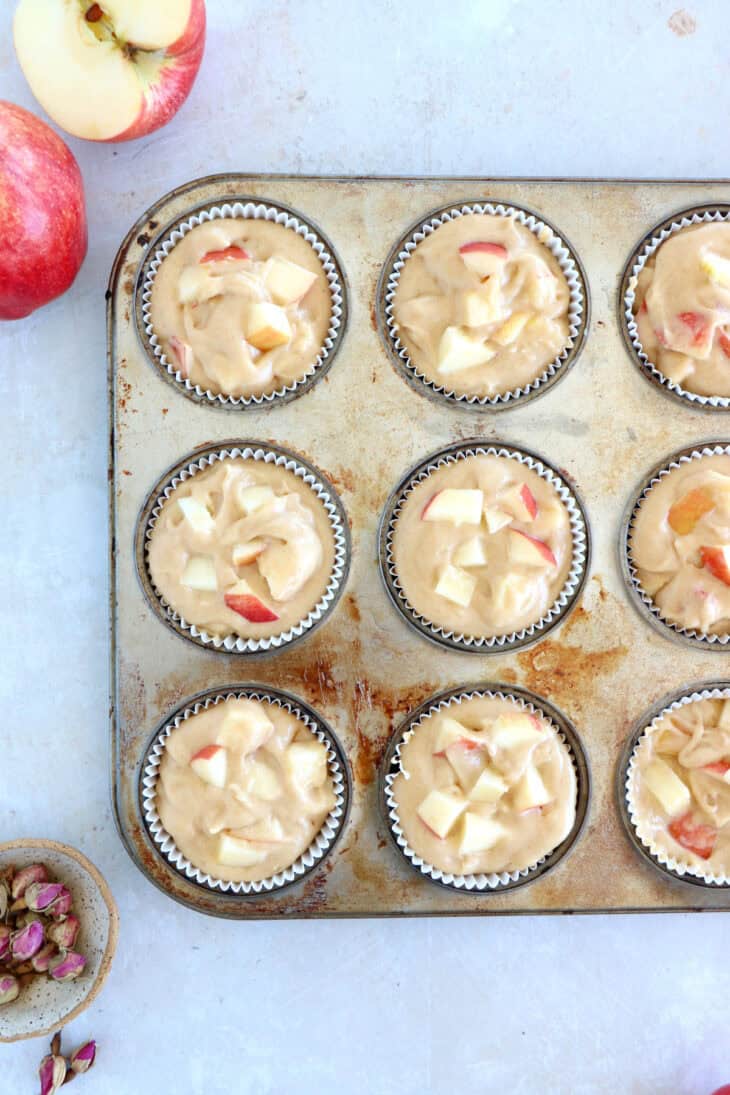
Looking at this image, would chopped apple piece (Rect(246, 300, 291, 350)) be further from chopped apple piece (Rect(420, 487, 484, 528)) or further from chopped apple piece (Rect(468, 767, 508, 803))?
chopped apple piece (Rect(468, 767, 508, 803))

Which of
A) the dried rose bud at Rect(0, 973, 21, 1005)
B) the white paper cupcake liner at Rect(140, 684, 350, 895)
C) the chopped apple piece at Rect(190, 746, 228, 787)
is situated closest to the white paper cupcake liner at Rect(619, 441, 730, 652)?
the white paper cupcake liner at Rect(140, 684, 350, 895)

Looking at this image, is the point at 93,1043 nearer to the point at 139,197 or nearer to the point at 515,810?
the point at 515,810

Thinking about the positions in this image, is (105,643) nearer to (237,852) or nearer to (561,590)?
(237,852)

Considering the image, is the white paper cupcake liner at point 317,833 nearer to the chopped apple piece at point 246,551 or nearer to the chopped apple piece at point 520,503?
the chopped apple piece at point 246,551

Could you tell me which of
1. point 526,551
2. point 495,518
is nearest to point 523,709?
point 526,551

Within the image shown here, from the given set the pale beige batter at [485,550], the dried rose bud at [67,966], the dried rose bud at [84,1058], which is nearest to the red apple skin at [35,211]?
the pale beige batter at [485,550]

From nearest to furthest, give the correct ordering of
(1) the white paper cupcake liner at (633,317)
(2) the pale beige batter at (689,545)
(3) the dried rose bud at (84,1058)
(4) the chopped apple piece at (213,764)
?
(4) the chopped apple piece at (213,764), (2) the pale beige batter at (689,545), (1) the white paper cupcake liner at (633,317), (3) the dried rose bud at (84,1058)
